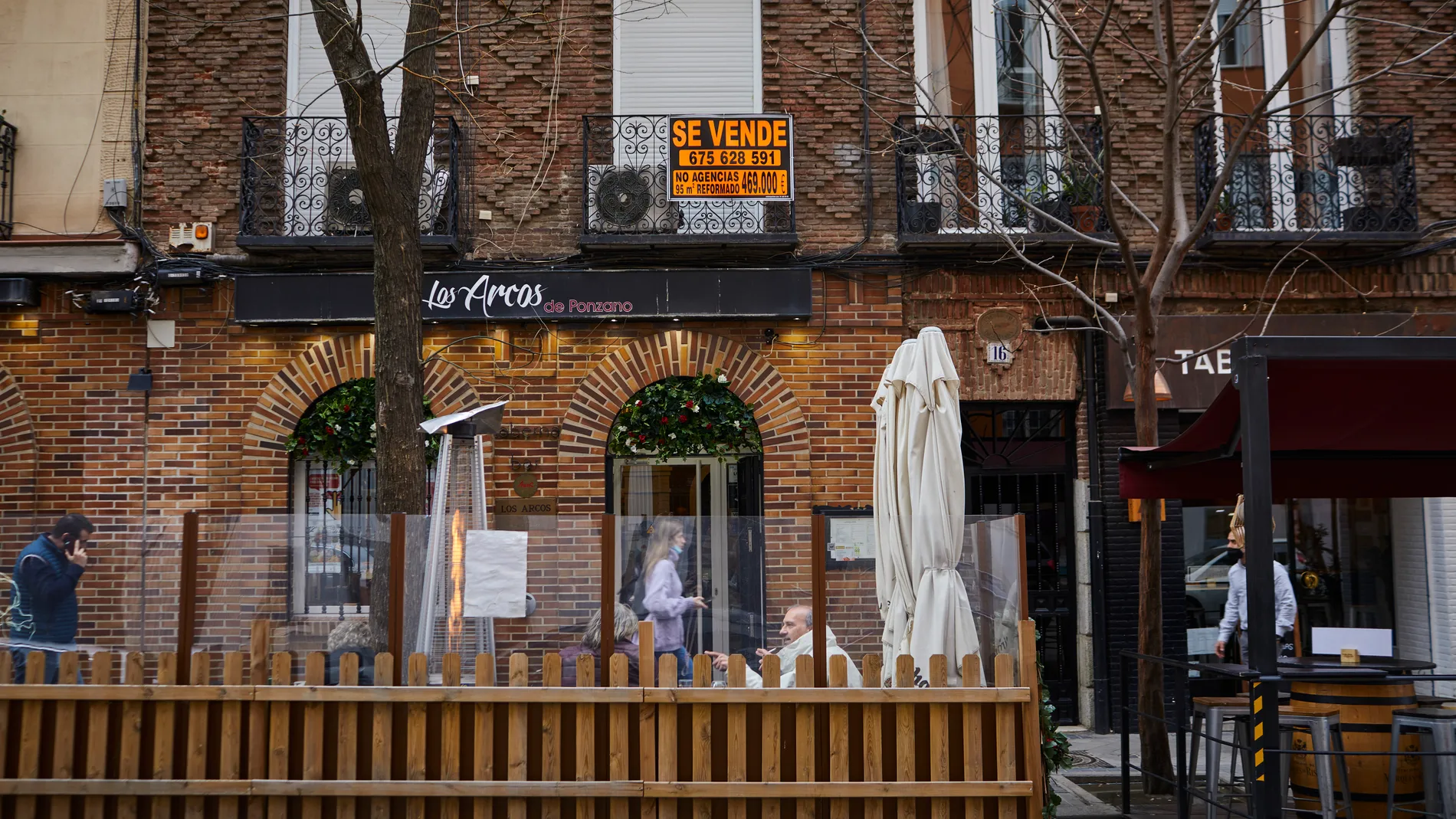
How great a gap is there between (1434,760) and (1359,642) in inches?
43.6

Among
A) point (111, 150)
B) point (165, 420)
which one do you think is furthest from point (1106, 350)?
point (111, 150)

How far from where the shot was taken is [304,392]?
36.5ft

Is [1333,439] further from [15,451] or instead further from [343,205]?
[15,451]

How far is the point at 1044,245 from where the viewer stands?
11062 millimetres

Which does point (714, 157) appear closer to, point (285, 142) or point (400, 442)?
point (285, 142)

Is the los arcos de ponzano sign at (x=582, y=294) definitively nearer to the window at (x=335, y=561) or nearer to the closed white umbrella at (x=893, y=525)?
the closed white umbrella at (x=893, y=525)

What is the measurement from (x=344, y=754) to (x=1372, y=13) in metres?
11.7

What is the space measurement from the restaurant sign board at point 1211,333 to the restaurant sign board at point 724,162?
3.63m

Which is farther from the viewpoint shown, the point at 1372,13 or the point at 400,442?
the point at 1372,13

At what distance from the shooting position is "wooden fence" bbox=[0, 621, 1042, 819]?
611 cm

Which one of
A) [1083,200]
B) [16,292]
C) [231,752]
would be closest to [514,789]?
[231,752]

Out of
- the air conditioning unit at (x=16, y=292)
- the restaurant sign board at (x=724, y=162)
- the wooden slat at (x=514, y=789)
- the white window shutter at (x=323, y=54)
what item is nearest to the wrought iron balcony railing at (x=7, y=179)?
the air conditioning unit at (x=16, y=292)

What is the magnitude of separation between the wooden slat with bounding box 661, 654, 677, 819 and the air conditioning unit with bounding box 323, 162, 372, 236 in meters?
6.42

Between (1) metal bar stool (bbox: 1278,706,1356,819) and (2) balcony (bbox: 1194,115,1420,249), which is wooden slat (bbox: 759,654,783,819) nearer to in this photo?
(1) metal bar stool (bbox: 1278,706,1356,819)
